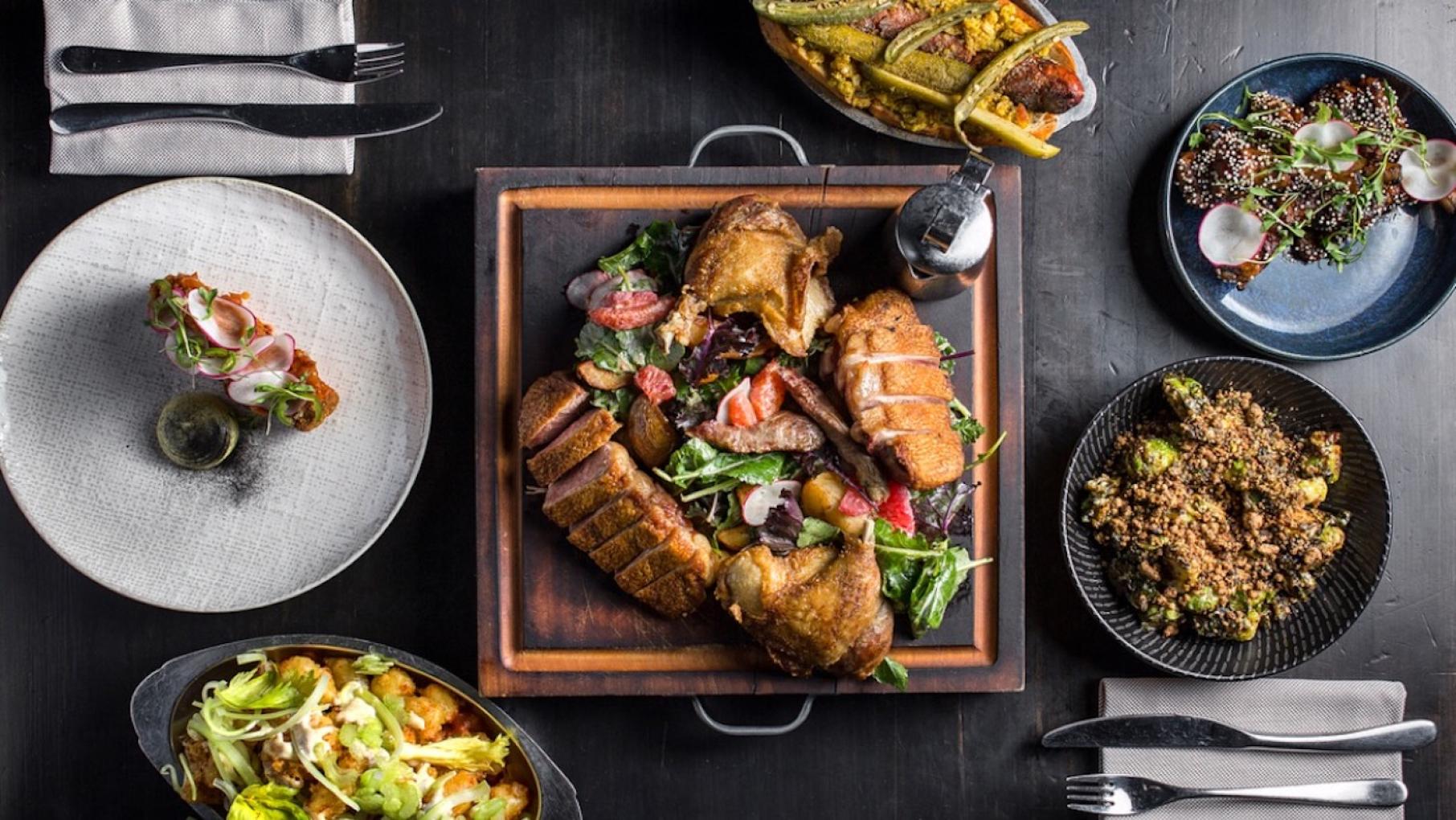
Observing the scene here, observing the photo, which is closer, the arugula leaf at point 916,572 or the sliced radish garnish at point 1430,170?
the arugula leaf at point 916,572

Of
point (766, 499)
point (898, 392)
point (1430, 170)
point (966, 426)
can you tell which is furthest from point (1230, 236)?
point (766, 499)

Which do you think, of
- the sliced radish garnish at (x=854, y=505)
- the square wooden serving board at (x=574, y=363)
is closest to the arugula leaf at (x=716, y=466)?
the sliced radish garnish at (x=854, y=505)

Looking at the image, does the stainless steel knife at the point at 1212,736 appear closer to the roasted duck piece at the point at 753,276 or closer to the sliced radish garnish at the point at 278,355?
the roasted duck piece at the point at 753,276

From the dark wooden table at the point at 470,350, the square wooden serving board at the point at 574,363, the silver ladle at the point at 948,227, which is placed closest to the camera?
the silver ladle at the point at 948,227

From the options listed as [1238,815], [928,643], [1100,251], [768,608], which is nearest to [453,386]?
[768,608]

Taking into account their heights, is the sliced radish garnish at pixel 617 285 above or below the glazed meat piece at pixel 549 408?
above

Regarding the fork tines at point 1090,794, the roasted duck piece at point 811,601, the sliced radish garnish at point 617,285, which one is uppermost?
the sliced radish garnish at point 617,285

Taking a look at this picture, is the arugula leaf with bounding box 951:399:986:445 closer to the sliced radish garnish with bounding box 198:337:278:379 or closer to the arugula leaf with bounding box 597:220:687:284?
the arugula leaf with bounding box 597:220:687:284

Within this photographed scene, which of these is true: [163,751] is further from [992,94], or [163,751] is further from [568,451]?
[992,94]
